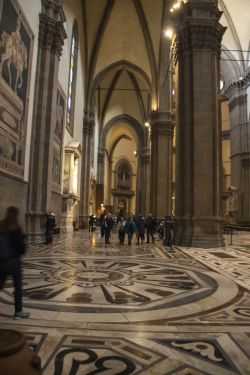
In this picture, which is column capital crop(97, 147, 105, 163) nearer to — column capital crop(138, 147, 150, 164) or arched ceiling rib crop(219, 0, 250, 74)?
column capital crop(138, 147, 150, 164)

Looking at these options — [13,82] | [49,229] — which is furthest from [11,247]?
[49,229]

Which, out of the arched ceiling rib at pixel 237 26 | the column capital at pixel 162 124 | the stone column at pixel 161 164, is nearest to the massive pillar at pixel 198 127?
the stone column at pixel 161 164

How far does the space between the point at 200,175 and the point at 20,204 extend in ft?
22.7

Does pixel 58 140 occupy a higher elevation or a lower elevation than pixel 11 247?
higher

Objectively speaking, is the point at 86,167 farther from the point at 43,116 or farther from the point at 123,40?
the point at 43,116

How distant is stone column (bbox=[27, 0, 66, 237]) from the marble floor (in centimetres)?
750

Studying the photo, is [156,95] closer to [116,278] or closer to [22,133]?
[22,133]

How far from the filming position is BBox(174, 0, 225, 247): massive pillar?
1280 cm

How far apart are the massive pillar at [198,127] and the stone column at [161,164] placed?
1017cm

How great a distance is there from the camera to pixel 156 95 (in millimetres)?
27312

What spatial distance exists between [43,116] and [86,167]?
13581 millimetres

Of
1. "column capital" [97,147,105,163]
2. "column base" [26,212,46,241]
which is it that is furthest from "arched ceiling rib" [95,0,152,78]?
"column base" [26,212,46,241]

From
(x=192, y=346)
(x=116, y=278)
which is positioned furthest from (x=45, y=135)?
(x=192, y=346)

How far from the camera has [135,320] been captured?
3629mm
